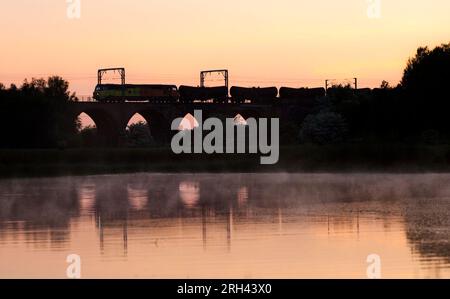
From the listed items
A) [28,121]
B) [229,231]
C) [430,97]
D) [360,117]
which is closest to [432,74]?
[430,97]

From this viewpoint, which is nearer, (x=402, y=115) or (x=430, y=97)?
(x=402, y=115)

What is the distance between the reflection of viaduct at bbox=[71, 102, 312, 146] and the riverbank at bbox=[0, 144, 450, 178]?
114ft

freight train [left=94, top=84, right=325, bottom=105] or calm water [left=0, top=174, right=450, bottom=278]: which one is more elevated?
freight train [left=94, top=84, right=325, bottom=105]

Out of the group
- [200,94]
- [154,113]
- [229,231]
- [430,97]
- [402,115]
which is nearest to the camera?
[229,231]

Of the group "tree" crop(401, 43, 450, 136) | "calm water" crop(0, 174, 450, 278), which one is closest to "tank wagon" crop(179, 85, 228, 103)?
"tree" crop(401, 43, 450, 136)

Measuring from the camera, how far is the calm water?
26.3 metres

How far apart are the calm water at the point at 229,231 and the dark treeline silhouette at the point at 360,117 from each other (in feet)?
148

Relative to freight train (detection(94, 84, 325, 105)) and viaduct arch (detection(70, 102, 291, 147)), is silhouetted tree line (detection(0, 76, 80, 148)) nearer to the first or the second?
viaduct arch (detection(70, 102, 291, 147))

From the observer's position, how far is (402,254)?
93.1ft

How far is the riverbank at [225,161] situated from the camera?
85.9 meters

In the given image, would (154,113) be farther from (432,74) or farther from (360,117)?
(432,74)

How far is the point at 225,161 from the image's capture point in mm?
94625

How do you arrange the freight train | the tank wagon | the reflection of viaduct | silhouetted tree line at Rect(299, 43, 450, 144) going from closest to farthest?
silhouetted tree line at Rect(299, 43, 450, 144) < the reflection of viaduct < the freight train < the tank wagon

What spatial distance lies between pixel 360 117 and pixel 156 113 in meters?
40.9
